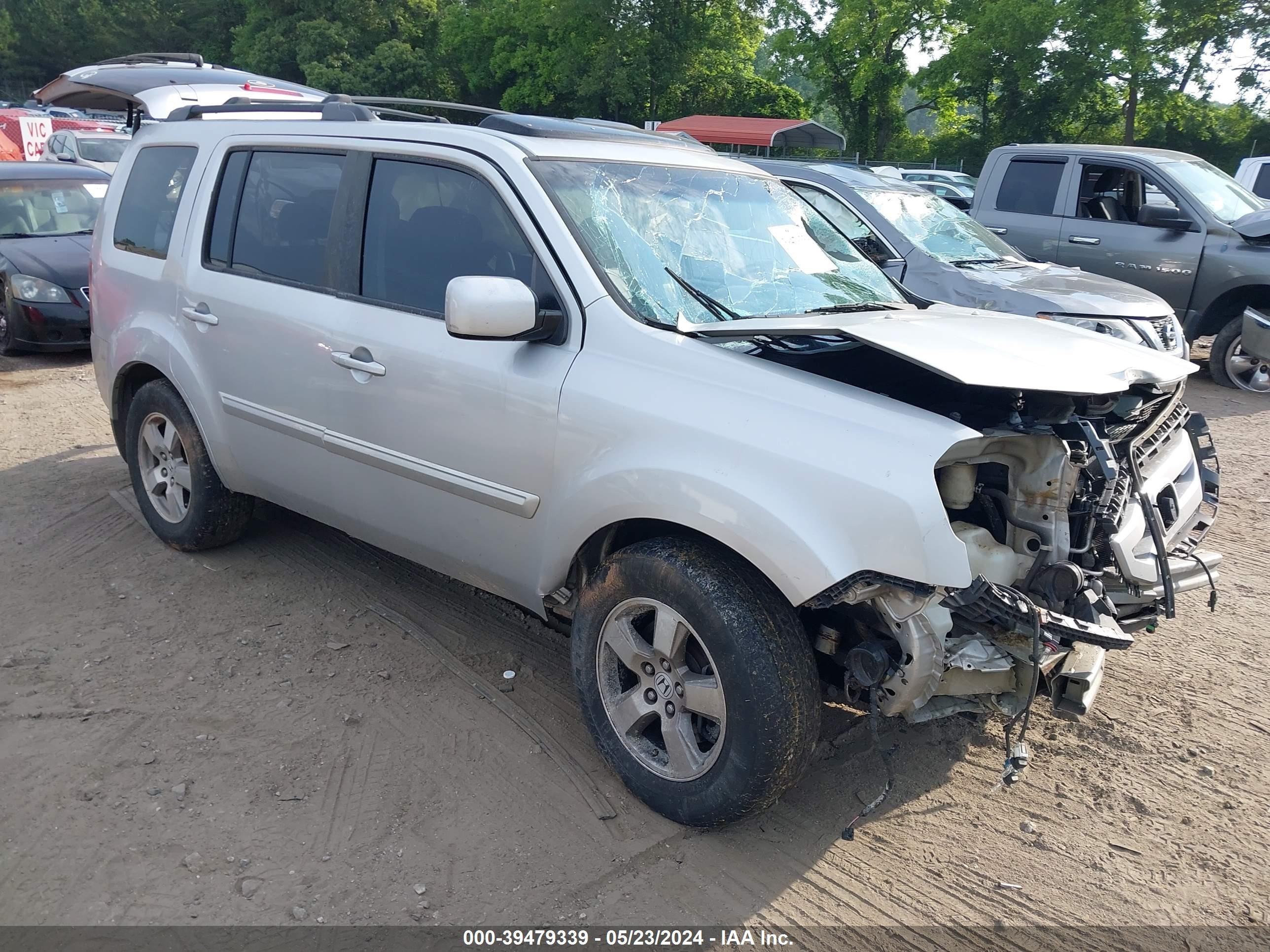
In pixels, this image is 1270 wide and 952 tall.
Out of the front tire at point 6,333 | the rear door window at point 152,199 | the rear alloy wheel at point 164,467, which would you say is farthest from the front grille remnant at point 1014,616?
the front tire at point 6,333

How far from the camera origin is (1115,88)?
30.4 meters

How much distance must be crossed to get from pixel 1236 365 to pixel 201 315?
9.10 meters

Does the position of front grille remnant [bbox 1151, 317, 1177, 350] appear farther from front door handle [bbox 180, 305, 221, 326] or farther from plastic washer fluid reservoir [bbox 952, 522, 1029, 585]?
front door handle [bbox 180, 305, 221, 326]

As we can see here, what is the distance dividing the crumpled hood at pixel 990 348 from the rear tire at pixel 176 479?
106 inches

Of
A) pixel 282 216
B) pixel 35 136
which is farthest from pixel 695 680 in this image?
pixel 35 136

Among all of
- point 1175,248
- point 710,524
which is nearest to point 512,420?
point 710,524

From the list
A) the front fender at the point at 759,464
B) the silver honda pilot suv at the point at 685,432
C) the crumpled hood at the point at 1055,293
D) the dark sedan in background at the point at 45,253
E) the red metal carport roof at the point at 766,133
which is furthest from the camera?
the red metal carport roof at the point at 766,133

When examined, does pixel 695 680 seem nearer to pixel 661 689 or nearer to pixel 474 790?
pixel 661 689

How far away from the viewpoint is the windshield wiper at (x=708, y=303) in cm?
331

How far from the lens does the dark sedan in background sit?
899 centimetres

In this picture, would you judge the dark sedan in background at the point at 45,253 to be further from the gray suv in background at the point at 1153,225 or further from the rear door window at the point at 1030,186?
the rear door window at the point at 1030,186

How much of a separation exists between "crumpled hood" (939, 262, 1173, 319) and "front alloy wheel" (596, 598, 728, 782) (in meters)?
5.31

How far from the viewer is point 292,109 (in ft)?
15.3

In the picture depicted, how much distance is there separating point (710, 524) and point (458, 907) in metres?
1.27
